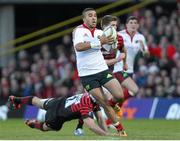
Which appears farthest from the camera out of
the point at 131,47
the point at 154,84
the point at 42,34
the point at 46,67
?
the point at 42,34

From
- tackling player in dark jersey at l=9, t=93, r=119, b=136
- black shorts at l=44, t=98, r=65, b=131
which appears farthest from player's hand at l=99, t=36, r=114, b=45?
black shorts at l=44, t=98, r=65, b=131

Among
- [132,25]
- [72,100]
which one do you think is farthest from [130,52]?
[72,100]

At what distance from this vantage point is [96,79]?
17.4m

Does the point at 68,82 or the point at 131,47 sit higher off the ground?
the point at 131,47

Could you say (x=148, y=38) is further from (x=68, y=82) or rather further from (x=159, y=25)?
(x=68, y=82)

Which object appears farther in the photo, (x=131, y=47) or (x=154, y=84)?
(x=154, y=84)

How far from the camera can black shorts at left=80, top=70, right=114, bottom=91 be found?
1736 cm

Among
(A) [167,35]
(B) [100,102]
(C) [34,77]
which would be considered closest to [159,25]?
(A) [167,35]

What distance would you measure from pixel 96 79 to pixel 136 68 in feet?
35.4

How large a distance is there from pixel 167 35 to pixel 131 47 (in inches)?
282

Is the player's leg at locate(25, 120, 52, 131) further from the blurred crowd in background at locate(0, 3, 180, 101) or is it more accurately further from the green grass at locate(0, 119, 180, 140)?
the blurred crowd in background at locate(0, 3, 180, 101)

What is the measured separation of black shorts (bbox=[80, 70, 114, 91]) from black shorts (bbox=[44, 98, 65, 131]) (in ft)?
2.22

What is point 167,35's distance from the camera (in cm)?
2906

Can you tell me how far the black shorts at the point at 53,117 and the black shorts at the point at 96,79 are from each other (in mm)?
676
